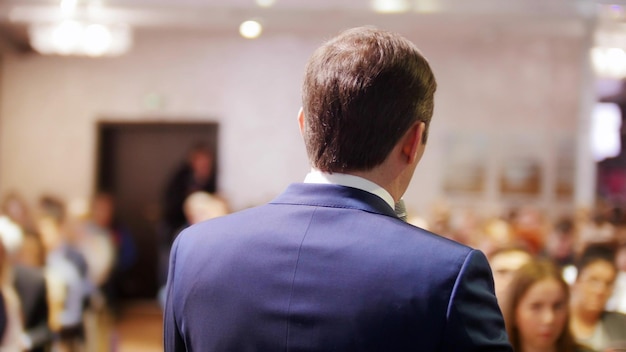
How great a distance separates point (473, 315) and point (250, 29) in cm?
634

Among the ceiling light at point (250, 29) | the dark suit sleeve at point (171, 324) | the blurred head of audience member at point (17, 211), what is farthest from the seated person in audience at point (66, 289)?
the dark suit sleeve at point (171, 324)

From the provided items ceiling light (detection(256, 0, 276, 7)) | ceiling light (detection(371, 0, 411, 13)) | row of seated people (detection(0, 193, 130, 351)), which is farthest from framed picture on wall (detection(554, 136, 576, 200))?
row of seated people (detection(0, 193, 130, 351))

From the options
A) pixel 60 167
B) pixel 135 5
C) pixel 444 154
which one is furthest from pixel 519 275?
pixel 60 167

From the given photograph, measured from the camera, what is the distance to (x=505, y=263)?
102 inches

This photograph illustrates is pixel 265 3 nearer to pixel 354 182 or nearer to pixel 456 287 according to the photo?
pixel 354 182

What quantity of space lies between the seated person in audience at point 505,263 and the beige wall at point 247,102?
468 centimetres

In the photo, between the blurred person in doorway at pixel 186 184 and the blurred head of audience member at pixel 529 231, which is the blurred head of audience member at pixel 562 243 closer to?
the blurred head of audience member at pixel 529 231

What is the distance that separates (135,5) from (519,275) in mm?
4689

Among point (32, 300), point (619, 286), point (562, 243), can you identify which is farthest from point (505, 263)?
point (562, 243)

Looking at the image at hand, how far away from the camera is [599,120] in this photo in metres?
7.50

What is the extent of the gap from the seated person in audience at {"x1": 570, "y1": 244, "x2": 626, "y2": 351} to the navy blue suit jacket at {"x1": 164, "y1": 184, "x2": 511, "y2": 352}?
1713 millimetres

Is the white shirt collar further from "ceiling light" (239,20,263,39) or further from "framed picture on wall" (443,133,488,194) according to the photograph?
"framed picture on wall" (443,133,488,194)

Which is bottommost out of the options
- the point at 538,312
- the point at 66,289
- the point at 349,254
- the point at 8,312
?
the point at 66,289

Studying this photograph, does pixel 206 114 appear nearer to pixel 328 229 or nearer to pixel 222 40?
pixel 222 40
